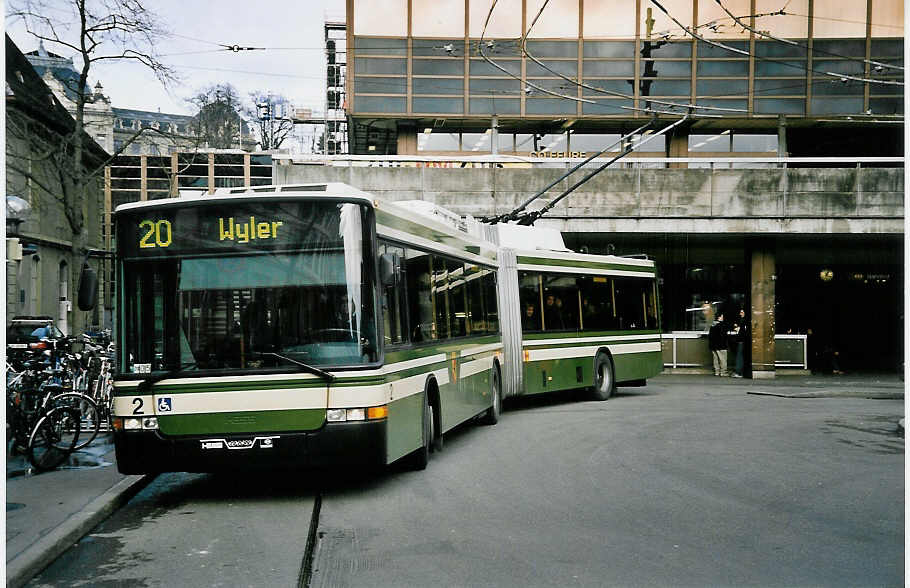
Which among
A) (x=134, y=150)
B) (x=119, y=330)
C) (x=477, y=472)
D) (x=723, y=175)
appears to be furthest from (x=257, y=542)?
(x=134, y=150)

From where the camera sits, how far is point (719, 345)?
27.4 meters

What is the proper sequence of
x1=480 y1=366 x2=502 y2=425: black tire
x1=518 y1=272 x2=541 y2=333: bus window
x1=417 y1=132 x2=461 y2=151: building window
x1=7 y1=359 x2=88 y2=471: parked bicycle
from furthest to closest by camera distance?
x1=417 y1=132 x2=461 y2=151: building window → x1=518 y1=272 x2=541 y2=333: bus window → x1=480 y1=366 x2=502 y2=425: black tire → x1=7 y1=359 x2=88 y2=471: parked bicycle

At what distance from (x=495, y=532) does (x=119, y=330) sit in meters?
3.83

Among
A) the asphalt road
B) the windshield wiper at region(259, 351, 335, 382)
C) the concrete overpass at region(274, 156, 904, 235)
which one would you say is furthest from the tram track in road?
the concrete overpass at region(274, 156, 904, 235)

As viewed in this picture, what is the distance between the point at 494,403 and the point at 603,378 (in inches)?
192

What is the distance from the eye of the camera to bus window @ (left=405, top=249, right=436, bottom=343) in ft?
35.0

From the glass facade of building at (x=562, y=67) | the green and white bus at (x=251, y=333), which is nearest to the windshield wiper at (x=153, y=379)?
the green and white bus at (x=251, y=333)

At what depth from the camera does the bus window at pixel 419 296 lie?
35.0 feet

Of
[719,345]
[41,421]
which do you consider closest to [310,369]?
[41,421]

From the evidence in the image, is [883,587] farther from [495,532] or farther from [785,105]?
[785,105]

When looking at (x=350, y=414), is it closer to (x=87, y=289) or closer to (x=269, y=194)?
(x=269, y=194)

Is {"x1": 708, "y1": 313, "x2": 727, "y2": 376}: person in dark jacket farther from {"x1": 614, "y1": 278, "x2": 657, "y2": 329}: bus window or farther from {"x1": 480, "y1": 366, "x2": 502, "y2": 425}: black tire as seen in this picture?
{"x1": 480, "y1": 366, "x2": 502, "y2": 425}: black tire

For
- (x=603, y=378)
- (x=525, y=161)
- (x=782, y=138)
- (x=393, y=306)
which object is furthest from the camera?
(x=782, y=138)

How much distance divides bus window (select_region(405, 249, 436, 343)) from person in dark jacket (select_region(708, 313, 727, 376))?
679 inches
